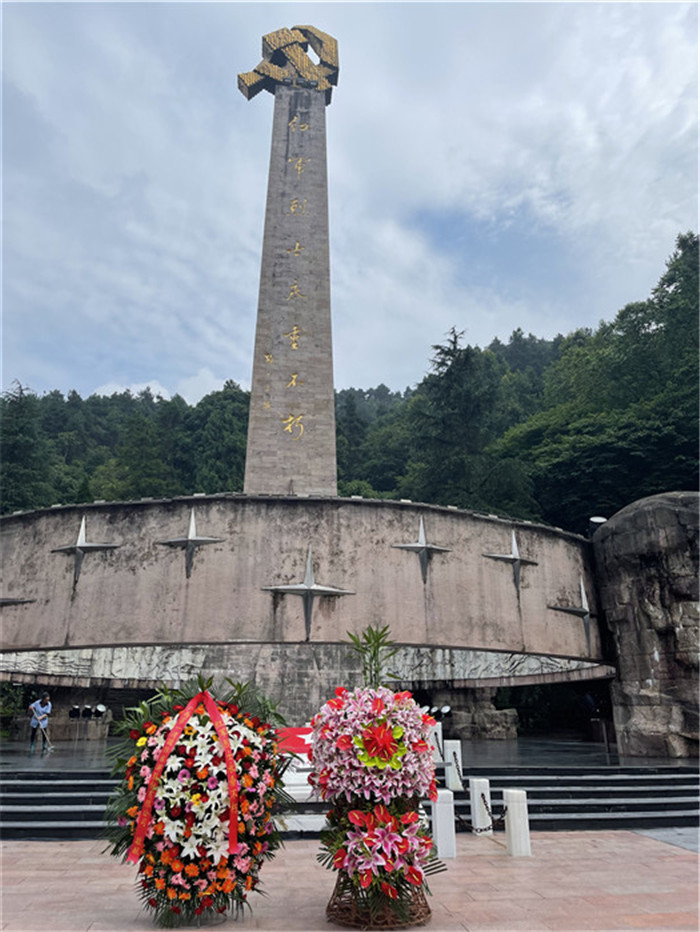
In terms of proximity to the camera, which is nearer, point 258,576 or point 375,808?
point 375,808

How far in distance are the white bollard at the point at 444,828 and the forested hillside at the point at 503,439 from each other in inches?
988

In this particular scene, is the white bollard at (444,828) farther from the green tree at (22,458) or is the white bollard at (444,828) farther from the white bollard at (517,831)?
the green tree at (22,458)

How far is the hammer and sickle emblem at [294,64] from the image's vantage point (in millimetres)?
29141

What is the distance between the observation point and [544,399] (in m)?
53.9

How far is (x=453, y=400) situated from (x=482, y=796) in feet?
107

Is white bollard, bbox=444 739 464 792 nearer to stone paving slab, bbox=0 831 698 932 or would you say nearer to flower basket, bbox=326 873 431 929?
stone paving slab, bbox=0 831 698 932

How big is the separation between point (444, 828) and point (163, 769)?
4070mm

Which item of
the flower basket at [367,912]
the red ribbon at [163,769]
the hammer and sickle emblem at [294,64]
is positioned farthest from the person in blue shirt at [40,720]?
the hammer and sickle emblem at [294,64]

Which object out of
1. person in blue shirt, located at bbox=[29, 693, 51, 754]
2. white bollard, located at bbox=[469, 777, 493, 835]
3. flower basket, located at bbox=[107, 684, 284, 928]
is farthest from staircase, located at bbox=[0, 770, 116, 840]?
person in blue shirt, located at bbox=[29, 693, 51, 754]

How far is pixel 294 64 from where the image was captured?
1160 inches

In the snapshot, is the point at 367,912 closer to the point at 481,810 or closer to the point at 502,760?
the point at 481,810

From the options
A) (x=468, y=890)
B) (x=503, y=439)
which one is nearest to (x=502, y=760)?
(x=468, y=890)

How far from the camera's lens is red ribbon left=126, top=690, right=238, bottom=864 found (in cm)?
474

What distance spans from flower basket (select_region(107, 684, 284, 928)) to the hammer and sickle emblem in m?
29.8
